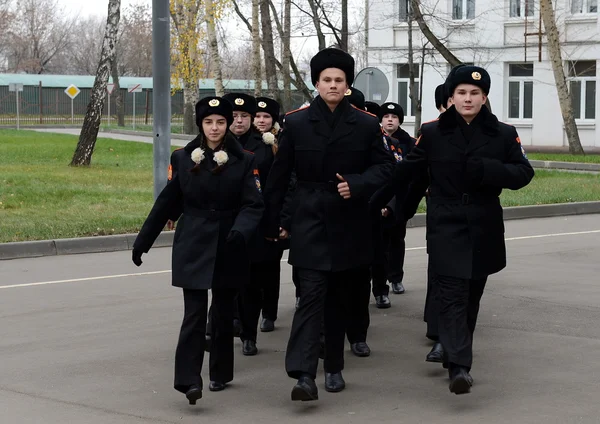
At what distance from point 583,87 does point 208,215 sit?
3632cm

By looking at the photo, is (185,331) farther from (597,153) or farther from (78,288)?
(597,153)

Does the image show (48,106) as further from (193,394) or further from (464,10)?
(193,394)

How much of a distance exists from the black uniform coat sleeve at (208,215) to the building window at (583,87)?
3551cm

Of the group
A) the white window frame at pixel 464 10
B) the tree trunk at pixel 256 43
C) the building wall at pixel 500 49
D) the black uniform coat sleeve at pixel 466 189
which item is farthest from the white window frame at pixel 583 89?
the black uniform coat sleeve at pixel 466 189

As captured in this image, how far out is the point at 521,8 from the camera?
41844mm

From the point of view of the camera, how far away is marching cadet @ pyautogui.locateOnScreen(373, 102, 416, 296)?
945 cm

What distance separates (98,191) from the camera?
19.1 metres

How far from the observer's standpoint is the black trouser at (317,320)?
20.5ft

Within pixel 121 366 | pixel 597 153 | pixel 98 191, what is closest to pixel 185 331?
pixel 121 366

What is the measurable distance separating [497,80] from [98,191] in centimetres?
2601

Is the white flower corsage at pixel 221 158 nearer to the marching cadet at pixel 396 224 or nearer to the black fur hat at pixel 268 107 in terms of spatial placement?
the black fur hat at pixel 268 107

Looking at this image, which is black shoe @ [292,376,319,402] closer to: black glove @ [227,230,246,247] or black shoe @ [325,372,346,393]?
black shoe @ [325,372,346,393]

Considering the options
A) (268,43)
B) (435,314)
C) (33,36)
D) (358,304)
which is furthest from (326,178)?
(33,36)

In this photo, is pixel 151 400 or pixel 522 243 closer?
pixel 151 400
